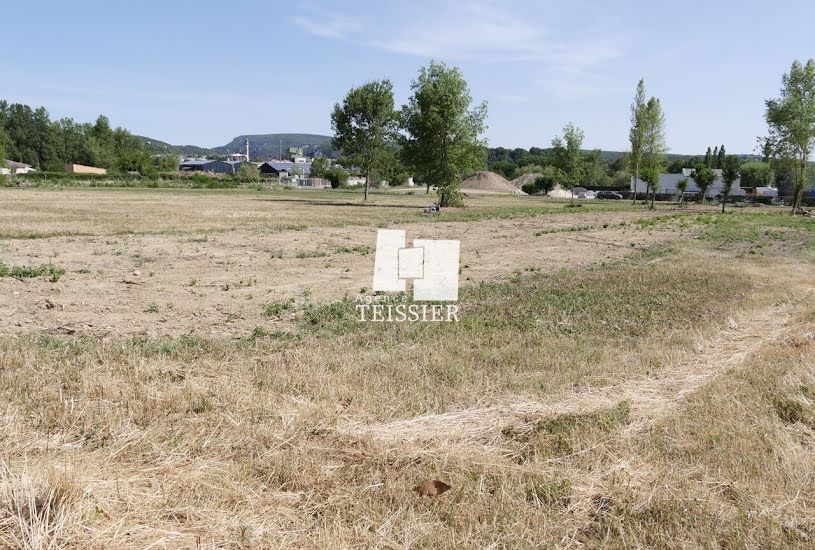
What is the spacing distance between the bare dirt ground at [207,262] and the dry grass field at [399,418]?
4.0 inches

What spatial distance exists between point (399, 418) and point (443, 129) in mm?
37727

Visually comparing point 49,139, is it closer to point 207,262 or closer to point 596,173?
point 596,173

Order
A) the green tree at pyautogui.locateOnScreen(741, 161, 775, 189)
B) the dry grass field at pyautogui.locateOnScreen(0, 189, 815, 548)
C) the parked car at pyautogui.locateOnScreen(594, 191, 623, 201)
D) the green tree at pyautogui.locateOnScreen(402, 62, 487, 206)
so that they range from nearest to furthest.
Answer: the dry grass field at pyautogui.locateOnScreen(0, 189, 815, 548) → the green tree at pyautogui.locateOnScreen(402, 62, 487, 206) → the parked car at pyautogui.locateOnScreen(594, 191, 623, 201) → the green tree at pyautogui.locateOnScreen(741, 161, 775, 189)

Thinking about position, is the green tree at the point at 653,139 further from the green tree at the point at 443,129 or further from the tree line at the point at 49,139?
the tree line at the point at 49,139

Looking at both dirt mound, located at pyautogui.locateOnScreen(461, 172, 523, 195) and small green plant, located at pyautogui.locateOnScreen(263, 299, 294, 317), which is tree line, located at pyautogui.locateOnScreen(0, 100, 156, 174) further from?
small green plant, located at pyautogui.locateOnScreen(263, 299, 294, 317)

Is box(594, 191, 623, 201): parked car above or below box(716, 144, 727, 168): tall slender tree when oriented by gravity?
below

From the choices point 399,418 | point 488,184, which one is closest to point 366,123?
point 399,418

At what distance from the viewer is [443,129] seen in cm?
4069

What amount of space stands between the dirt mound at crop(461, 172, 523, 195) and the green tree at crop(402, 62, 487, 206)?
229ft

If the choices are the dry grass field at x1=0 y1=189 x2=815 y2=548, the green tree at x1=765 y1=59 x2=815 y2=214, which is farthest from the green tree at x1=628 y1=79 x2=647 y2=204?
the dry grass field at x1=0 y1=189 x2=815 y2=548

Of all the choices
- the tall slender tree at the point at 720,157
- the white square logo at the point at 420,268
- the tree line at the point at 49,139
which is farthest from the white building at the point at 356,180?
the white square logo at the point at 420,268

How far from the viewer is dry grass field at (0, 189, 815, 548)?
3.38 m

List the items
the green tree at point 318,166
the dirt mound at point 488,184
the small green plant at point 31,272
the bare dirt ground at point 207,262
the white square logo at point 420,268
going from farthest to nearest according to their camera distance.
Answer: the green tree at point 318,166, the dirt mound at point 488,184, the white square logo at point 420,268, the small green plant at point 31,272, the bare dirt ground at point 207,262

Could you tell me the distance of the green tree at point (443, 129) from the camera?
4025cm
